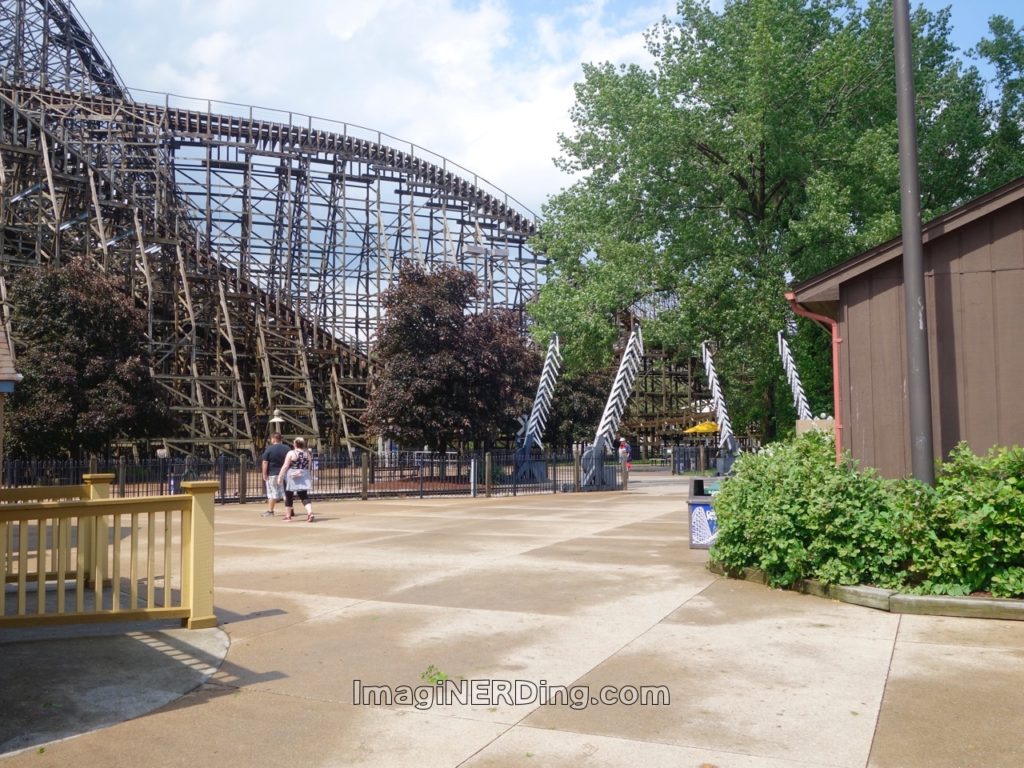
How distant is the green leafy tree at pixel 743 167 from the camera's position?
2370 cm

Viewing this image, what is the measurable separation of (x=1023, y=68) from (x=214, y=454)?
29.8m

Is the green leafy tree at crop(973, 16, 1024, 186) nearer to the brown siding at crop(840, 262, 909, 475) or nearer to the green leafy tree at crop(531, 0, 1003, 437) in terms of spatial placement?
the green leafy tree at crop(531, 0, 1003, 437)

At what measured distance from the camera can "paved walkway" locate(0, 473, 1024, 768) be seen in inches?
179

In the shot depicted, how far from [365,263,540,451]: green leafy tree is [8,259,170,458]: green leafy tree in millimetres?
7042

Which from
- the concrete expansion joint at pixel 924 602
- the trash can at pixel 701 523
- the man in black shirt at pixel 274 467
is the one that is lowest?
the concrete expansion joint at pixel 924 602

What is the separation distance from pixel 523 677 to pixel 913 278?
215 inches

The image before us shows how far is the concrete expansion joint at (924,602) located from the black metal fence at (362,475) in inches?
630

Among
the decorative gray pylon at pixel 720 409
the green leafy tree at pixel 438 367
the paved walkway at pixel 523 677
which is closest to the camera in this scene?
the paved walkway at pixel 523 677

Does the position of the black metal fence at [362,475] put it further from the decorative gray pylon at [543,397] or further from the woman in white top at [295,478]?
the woman in white top at [295,478]

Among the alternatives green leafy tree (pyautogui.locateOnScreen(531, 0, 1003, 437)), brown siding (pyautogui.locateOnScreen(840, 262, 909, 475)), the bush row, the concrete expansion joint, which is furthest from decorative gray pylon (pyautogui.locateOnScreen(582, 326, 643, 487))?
the concrete expansion joint

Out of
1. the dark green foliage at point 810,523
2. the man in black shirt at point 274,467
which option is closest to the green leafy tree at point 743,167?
the man in black shirt at point 274,467

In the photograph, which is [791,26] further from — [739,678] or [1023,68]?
[739,678]

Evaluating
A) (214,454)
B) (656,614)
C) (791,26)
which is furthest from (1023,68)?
(214,454)

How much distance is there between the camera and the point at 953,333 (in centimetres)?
907
